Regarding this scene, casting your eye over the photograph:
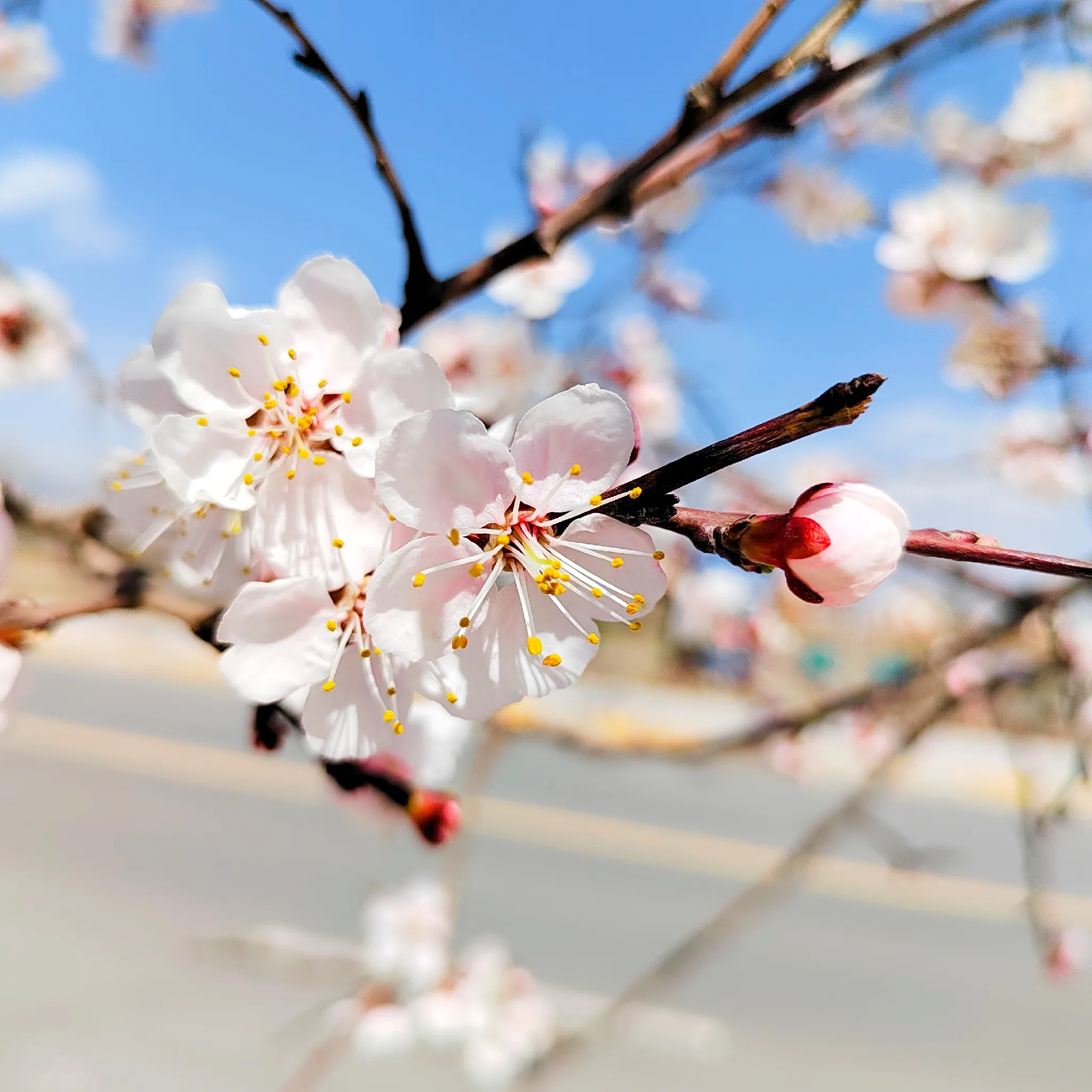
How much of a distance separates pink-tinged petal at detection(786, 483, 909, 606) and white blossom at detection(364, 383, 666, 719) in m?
0.07

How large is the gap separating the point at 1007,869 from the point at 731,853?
1.46 m

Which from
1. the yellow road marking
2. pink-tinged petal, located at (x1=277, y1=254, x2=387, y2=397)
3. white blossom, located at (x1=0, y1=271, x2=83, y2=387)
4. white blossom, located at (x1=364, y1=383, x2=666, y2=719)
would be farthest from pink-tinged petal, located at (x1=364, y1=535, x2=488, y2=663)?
the yellow road marking

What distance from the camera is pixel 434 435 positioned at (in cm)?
34

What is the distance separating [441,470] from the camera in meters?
0.35

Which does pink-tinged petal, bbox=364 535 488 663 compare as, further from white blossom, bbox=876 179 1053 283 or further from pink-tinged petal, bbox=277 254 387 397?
white blossom, bbox=876 179 1053 283

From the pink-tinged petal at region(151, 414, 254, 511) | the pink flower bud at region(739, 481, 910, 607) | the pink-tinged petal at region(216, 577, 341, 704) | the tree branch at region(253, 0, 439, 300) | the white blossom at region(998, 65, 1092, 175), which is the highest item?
the white blossom at region(998, 65, 1092, 175)

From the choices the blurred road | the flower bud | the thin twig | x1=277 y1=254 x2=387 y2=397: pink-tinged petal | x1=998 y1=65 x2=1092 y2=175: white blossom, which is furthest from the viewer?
the blurred road

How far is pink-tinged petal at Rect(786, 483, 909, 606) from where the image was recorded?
0.32m

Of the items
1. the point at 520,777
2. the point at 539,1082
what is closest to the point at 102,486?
the point at 539,1082

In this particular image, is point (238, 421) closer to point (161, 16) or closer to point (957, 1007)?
point (161, 16)

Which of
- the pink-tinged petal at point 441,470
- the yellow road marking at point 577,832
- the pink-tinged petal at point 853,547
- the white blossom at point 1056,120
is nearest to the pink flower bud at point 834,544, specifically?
the pink-tinged petal at point 853,547

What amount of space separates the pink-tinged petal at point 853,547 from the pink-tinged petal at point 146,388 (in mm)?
339

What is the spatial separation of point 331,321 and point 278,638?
17cm

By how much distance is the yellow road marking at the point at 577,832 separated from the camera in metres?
4.01
